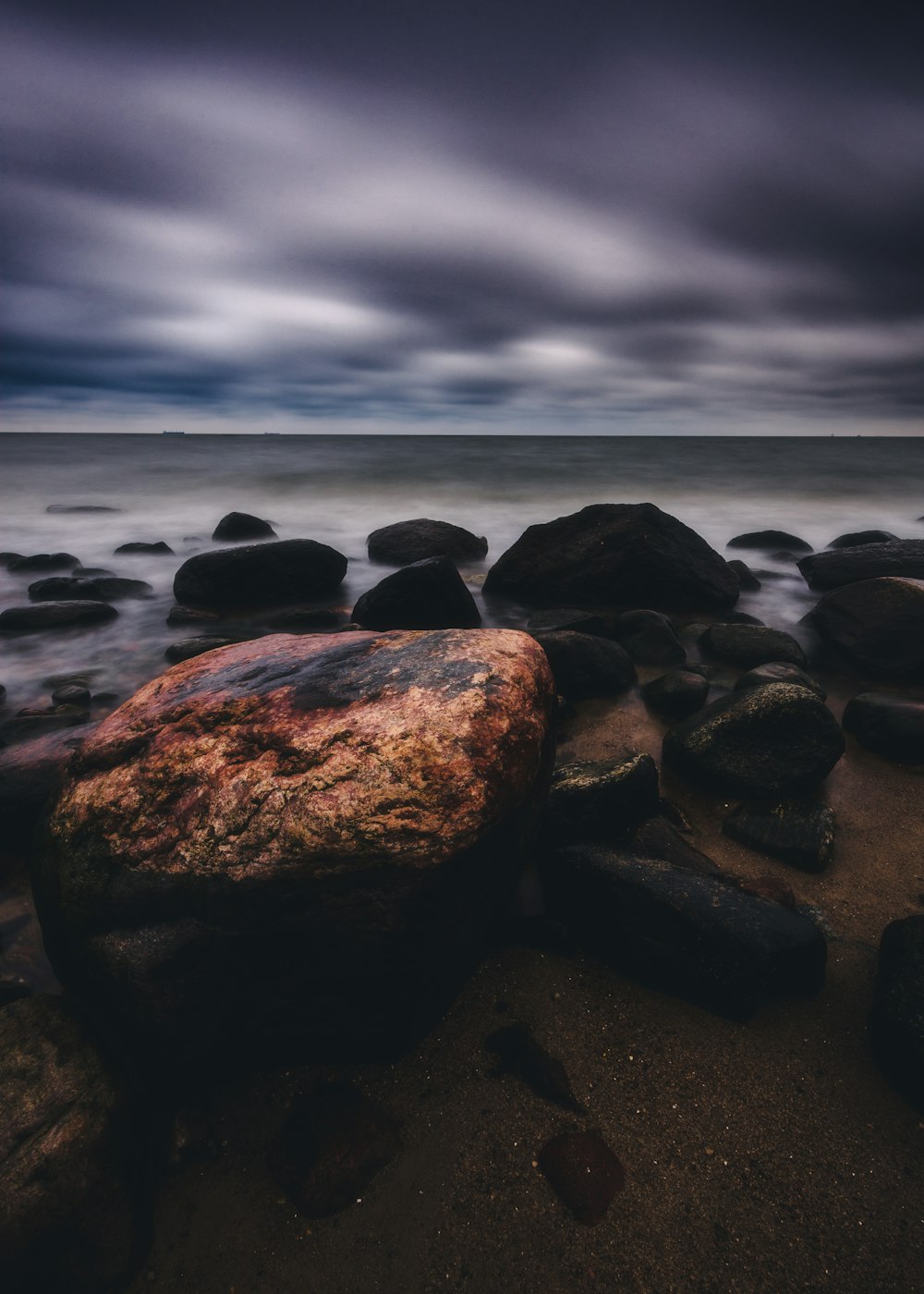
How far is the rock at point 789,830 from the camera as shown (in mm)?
2596

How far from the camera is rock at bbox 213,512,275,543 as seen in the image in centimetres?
1079

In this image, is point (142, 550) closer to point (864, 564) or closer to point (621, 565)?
point (621, 565)

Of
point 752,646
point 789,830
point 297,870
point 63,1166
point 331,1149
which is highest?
point 297,870

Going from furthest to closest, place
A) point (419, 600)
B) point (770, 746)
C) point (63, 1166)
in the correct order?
point (419, 600) → point (770, 746) → point (63, 1166)

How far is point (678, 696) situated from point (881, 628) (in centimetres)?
202

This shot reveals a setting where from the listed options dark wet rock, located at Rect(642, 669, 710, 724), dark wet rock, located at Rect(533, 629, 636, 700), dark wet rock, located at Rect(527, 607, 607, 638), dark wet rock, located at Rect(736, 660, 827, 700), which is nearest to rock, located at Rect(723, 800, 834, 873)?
dark wet rock, located at Rect(642, 669, 710, 724)

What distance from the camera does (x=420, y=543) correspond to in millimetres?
8852

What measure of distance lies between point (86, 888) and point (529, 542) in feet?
18.6

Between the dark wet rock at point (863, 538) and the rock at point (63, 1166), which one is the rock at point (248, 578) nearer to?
the rock at point (63, 1166)

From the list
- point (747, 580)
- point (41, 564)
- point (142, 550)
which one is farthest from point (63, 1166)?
point (142, 550)

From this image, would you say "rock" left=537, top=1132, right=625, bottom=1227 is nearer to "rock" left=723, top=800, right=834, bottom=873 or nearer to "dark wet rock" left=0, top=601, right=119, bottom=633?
"rock" left=723, top=800, right=834, bottom=873

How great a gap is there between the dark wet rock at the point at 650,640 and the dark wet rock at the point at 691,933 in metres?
2.68

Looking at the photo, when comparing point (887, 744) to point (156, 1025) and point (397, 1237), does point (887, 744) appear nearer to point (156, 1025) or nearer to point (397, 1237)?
point (397, 1237)

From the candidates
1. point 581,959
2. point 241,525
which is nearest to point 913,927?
point 581,959
